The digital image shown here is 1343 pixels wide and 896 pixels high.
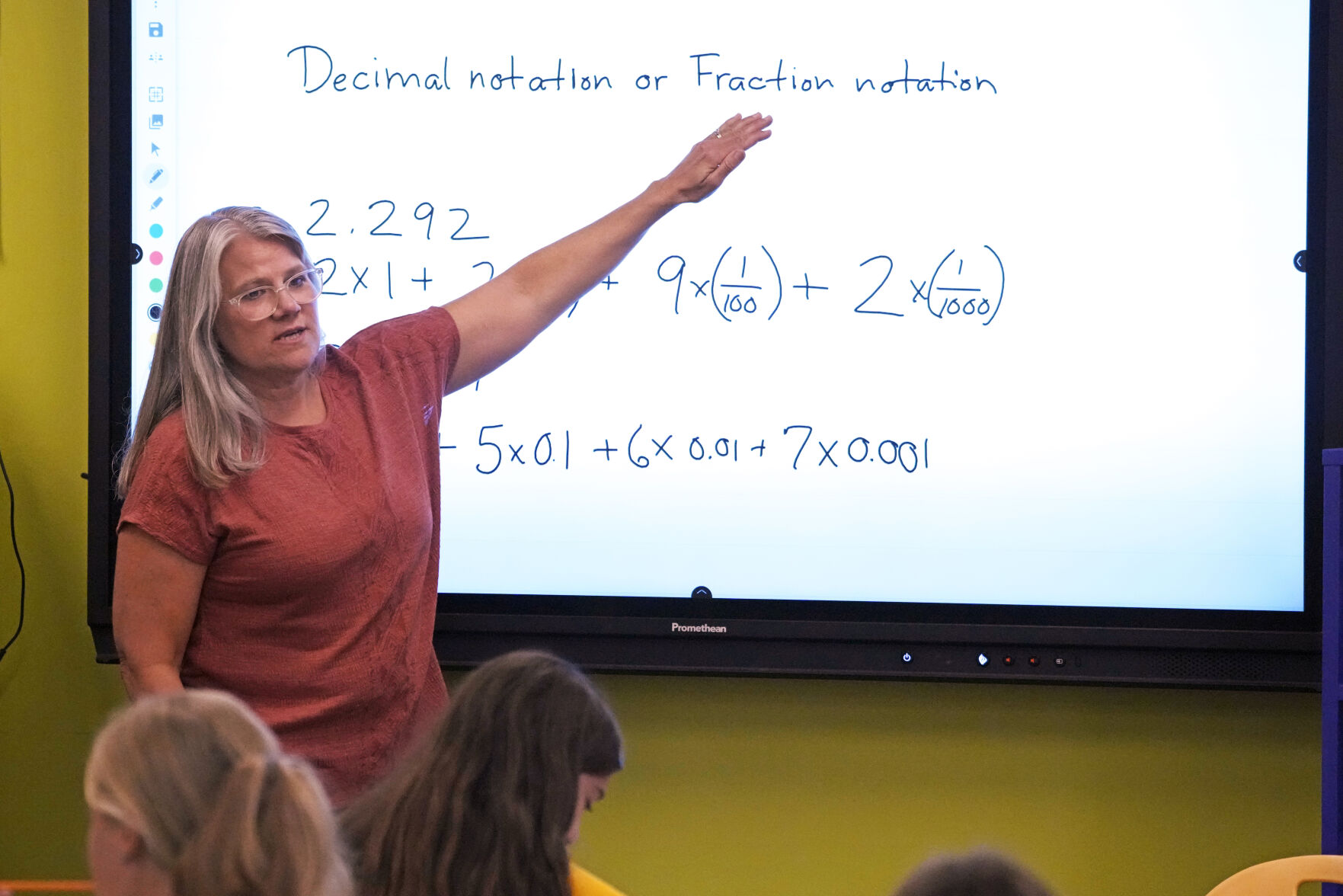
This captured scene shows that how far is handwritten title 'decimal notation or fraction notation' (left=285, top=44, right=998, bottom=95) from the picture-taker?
2.12 m

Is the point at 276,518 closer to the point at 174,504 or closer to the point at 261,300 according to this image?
the point at 174,504

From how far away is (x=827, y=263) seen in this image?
2.14m

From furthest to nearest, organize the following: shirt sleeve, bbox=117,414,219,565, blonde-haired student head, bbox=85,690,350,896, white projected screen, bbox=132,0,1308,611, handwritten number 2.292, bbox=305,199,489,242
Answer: handwritten number 2.292, bbox=305,199,489,242 → white projected screen, bbox=132,0,1308,611 → shirt sleeve, bbox=117,414,219,565 → blonde-haired student head, bbox=85,690,350,896

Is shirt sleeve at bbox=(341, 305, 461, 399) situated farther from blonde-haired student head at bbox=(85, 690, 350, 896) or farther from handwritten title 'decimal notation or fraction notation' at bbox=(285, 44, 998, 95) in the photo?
blonde-haired student head at bbox=(85, 690, 350, 896)

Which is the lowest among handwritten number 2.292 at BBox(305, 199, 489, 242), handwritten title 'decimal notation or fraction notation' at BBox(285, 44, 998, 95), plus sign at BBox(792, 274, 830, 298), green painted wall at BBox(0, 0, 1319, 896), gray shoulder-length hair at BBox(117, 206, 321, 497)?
green painted wall at BBox(0, 0, 1319, 896)

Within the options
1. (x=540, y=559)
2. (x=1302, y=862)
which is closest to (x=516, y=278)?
(x=540, y=559)

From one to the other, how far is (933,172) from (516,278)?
2.46 ft

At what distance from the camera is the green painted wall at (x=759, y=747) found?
7.22 ft

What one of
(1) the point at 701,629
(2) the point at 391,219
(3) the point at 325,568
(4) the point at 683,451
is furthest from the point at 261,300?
(1) the point at 701,629

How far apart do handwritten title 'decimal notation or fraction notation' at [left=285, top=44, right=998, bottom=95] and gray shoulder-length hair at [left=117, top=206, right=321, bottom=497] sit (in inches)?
25.5

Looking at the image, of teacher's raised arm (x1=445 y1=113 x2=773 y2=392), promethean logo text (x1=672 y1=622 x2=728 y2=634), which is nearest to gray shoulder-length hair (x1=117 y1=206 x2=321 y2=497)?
teacher's raised arm (x1=445 y1=113 x2=773 y2=392)

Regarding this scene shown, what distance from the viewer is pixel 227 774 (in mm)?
853

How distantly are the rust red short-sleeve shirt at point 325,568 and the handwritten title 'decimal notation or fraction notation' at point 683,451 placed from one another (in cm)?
46

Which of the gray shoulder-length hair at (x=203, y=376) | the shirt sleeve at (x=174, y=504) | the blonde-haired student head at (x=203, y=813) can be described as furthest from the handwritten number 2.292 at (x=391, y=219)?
the blonde-haired student head at (x=203, y=813)
